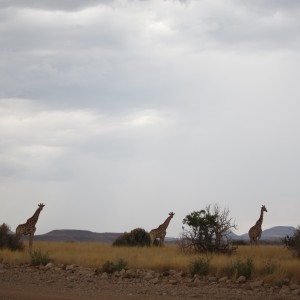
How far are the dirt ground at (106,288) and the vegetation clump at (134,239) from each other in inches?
640

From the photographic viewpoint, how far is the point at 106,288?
17281 millimetres

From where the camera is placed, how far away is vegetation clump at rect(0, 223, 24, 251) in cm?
2870

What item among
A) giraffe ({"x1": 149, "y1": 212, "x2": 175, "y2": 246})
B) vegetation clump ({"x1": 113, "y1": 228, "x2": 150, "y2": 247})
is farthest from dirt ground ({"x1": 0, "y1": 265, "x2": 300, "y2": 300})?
vegetation clump ({"x1": 113, "y1": 228, "x2": 150, "y2": 247})

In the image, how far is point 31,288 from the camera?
56.1 feet

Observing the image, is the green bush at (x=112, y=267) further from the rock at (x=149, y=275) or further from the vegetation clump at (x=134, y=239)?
the vegetation clump at (x=134, y=239)

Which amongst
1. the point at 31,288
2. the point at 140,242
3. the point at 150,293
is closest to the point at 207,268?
the point at 150,293

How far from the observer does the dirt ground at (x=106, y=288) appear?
15.7 m

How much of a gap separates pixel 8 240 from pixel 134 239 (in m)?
9.97

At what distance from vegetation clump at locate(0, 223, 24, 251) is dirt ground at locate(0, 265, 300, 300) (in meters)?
8.23

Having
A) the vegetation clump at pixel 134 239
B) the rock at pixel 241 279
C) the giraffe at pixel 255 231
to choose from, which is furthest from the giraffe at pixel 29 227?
the rock at pixel 241 279

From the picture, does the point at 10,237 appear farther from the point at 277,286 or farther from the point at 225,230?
the point at 277,286

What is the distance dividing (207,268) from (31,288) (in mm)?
5530

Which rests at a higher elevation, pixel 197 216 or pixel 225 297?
pixel 197 216

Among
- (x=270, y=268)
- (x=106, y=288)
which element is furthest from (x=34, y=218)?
(x=270, y=268)
